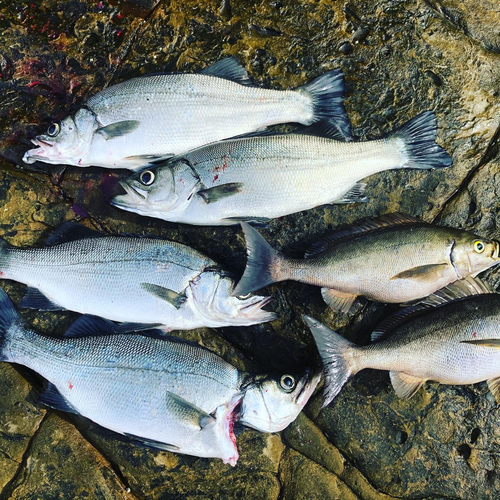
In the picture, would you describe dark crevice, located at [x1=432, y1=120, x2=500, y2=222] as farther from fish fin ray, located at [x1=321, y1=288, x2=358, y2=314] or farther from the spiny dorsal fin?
fish fin ray, located at [x1=321, y1=288, x2=358, y2=314]

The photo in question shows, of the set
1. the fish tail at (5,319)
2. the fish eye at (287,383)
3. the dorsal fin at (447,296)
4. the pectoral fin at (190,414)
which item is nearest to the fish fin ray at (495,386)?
the dorsal fin at (447,296)

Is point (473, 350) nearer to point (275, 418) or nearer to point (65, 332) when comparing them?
point (275, 418)

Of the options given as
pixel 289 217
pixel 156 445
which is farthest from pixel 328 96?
pixel 156 445

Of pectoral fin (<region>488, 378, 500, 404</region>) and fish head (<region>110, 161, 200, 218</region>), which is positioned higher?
fish head (<region>110, 161, 200, 218</region>)

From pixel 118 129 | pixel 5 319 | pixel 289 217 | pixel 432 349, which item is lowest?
pixel 5 319

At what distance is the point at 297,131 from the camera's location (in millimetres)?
3619

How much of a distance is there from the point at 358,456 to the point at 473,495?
0.90 metres

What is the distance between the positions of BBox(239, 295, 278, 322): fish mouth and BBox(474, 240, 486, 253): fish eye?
57.9 inches

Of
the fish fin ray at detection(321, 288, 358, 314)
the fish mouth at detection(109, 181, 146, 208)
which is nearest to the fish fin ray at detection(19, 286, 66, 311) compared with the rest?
the fish mouth at detection(109, 181, 146, 208)

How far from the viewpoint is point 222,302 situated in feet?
11.3

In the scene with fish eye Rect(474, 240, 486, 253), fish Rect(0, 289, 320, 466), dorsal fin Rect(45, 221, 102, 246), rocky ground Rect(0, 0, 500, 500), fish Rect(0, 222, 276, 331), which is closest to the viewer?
fish eye Rect(474, 240, 486, 253)

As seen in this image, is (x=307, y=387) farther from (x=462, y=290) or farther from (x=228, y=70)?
(x=228, y=70)

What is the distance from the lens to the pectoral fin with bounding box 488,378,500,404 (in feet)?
11.3

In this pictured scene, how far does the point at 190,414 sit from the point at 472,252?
2.27 metres
